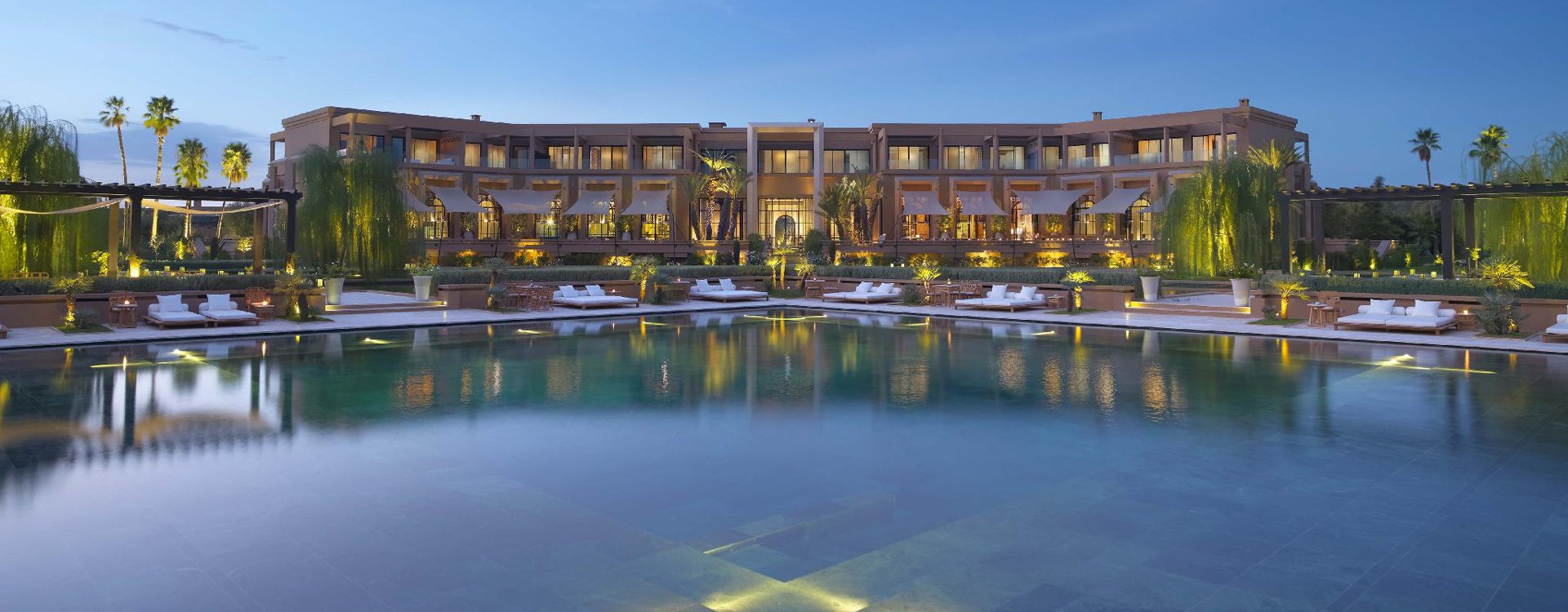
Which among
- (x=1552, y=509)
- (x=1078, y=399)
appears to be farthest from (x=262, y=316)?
(x=1552, y=509)

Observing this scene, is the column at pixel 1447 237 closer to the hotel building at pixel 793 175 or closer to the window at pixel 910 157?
the hotel building at pixel 793 175

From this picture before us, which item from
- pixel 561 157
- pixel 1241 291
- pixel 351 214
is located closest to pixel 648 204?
pixel 561 157

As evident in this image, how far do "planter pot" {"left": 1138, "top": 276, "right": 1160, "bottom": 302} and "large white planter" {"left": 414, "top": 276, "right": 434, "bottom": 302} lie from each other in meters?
18.3

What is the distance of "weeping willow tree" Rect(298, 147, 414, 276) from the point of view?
29.3 m

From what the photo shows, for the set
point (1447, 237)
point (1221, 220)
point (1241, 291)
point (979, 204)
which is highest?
point (979, 204)

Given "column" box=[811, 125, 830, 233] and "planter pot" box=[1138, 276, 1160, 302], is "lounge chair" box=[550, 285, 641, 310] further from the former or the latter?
"column" box=[811, 125, 830, 233]

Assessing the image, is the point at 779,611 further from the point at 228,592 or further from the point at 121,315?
the point at 121,315

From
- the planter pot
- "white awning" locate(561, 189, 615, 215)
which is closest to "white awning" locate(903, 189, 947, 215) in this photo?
"white awning" locate(561, 189, 615, 215)

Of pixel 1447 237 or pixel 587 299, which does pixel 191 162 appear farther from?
pixel 1447 237

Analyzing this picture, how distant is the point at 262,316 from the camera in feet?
68.0

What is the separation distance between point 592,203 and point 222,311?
29821 millimetres

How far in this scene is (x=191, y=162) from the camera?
195ft

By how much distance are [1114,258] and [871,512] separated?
42478 mm

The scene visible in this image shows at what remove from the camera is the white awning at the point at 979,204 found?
48625 millimetres
